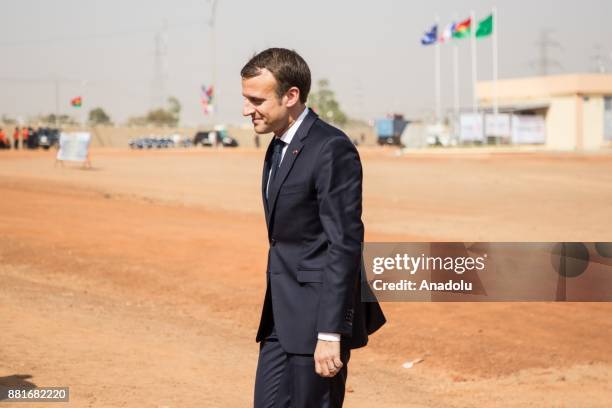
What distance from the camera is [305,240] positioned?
131 inches

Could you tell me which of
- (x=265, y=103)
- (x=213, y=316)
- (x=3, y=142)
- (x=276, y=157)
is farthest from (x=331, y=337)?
(x=3, y=142)

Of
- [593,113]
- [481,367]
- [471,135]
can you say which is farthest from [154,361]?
[593,113]

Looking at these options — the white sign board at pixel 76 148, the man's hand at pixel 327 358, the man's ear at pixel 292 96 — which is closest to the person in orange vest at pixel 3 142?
the white sign board at pixel 76 148

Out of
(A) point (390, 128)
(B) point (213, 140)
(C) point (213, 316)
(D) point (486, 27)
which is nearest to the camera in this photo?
(C) point (213, 316)

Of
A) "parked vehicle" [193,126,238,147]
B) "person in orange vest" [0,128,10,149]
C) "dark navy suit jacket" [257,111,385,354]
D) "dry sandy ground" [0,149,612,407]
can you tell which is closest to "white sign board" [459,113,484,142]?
"parked vehicle" [193,126,238,147]

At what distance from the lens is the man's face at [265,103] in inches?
132

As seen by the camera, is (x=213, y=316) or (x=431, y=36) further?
(x=431, y=36)

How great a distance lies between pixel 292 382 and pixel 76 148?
36.5 m

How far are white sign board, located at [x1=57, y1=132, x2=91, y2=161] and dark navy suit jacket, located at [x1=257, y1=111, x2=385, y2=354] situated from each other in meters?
35.9

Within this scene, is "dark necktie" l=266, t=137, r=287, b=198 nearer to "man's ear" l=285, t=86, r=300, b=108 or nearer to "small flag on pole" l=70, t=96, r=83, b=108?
"man's ear" l=285, t=86, r=300, b=108

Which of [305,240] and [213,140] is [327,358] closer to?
[305,240]

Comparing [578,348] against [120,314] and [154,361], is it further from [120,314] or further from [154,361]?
[120,314]

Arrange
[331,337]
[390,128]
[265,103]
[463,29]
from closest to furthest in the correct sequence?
[331,337] → [265,103] → [463,29] → [390,128]

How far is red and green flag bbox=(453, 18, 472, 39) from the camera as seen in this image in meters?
58.9
